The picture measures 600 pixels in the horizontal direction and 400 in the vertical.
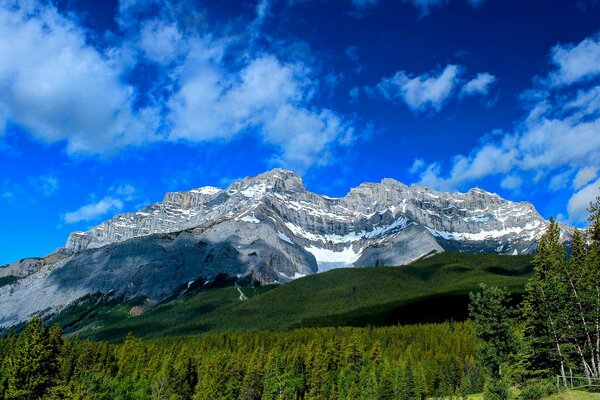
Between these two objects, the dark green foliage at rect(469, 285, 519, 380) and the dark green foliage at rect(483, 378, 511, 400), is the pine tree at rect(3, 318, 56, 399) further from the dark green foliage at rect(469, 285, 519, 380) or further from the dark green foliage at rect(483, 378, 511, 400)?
the dark green foliage at rect(483, 378, 511, 400)

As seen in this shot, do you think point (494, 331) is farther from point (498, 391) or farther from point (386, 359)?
point (386, 359)

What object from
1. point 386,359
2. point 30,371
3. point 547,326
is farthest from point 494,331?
point 386,359

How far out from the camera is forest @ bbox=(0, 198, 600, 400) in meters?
46.7

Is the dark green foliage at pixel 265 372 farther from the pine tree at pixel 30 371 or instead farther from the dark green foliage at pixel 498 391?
the dark green foliage at pixel 498 391

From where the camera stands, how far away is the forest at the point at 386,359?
4666 cm

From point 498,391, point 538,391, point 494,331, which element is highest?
point 494,331

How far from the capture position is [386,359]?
5143 inches

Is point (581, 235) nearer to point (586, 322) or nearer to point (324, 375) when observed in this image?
point (586, 322)

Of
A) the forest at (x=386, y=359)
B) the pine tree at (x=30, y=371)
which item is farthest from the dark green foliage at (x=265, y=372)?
the pine tree at (x=30, y=371)

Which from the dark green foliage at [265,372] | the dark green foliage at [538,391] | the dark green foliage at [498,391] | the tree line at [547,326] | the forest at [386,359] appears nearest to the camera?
the dark green foliage at [538,391]

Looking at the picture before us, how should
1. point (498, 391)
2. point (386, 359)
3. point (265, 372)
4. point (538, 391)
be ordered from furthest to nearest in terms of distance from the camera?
point (386, 359) < point (265, 372) < point (498, 391) < point (538, 391)

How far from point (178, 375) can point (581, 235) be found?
10020cm

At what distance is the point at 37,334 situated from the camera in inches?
2793

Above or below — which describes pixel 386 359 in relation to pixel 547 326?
below
